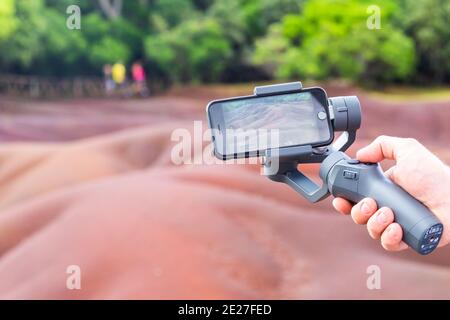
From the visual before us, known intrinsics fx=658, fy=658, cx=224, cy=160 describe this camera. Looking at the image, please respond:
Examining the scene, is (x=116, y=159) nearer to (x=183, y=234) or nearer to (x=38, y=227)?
(x=38, y=227)

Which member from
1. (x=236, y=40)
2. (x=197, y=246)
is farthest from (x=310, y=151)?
(x=236, y=40)

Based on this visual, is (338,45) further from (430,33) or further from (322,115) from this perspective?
(322,115)

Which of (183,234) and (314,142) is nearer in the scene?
(314,142)

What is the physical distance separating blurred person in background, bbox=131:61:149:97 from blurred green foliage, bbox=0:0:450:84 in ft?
1.21

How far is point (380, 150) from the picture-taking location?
95 centimetres

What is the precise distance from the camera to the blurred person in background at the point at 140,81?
16.1m

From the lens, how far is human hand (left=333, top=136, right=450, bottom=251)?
0.90m

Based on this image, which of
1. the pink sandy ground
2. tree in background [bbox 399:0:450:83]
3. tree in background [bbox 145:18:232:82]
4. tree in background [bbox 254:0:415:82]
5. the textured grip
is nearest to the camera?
the textured grip

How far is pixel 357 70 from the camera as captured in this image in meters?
14.4

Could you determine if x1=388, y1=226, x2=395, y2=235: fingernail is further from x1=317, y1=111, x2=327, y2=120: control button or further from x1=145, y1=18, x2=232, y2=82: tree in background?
x1=145, y1=18, x2=232, y2=82: tree in background

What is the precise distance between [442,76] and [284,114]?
1434 centimetres

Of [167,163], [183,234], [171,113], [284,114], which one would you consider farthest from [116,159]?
[284,114]

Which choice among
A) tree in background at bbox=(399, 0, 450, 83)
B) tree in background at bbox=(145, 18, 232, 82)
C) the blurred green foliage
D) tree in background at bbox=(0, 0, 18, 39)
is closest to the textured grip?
the blurred green foliage

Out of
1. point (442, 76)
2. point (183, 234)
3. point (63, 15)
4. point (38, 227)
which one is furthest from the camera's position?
point (63, 15)
